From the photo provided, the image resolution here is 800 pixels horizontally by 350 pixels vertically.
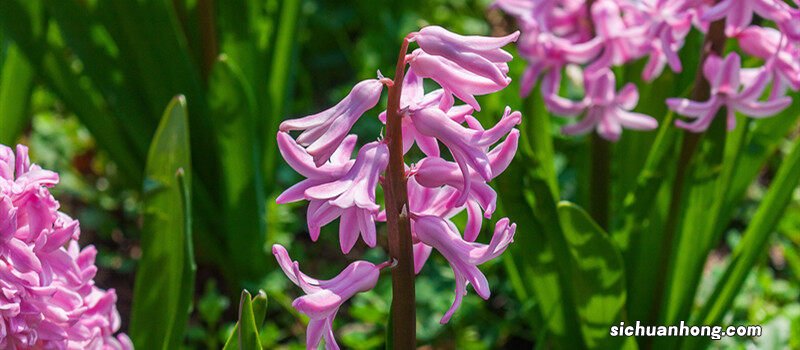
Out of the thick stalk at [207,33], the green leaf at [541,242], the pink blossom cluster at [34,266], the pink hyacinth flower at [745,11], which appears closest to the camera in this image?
the pink blossom cluster at [34,266]

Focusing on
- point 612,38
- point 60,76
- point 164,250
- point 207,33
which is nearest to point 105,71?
point 60,76

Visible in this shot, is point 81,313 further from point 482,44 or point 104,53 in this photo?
point 104,53

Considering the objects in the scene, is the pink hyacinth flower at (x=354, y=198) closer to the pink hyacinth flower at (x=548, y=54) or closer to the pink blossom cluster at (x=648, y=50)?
the pink blossom cluster at (x=648, y=50)

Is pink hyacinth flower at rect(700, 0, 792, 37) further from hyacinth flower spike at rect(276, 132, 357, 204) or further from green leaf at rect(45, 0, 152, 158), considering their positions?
green leaf at rect(45, 0, 152, 158)

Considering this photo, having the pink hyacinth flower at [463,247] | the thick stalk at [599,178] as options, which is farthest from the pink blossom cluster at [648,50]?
the pink hyacinth flower at [463,247]

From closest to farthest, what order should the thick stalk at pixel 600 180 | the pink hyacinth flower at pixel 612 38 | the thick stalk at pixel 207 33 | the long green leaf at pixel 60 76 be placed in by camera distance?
the pink hyacinth flower at pixel 612 38 < the thick stalk at pixel 600 180 < the long green leaf at pixel 60 76 < the thick stalk at pixel 207 33

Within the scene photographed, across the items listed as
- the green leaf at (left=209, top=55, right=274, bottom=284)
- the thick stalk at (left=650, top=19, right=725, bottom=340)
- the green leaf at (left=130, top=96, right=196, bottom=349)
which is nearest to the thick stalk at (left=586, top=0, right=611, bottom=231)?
the thick stalk at (left=650, top=19, right=725, bottom=340)

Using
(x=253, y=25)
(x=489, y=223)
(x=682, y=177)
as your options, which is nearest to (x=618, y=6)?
(x=682, y=177)
